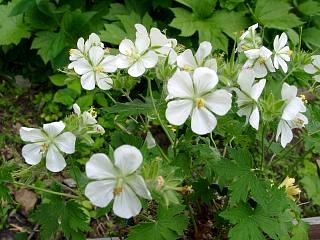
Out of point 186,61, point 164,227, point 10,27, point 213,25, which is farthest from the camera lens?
point 10,27

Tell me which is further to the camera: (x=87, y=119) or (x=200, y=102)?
(x=87, y=119)

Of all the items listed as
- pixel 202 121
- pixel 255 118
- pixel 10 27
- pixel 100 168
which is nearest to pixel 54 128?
pixel 100 168

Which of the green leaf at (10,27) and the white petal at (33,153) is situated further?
the green leaf at (10,27)

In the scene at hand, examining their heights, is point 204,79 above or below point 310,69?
above

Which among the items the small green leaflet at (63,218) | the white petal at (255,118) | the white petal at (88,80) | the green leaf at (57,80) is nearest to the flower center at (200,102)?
the white petal at (255,118)

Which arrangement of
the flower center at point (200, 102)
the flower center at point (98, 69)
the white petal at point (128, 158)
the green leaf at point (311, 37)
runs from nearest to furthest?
1. the white petal at point (128, 158)
2. the flower center at point (200, 102)
3. the flower center at point (98, 69)
4. the green leaf at point (311, 37)

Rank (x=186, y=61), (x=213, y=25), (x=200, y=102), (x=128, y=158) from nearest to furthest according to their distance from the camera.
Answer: (x=128, y=158) < (x=200, y=102) < (x=186, y=61) < (x=213, y=25)

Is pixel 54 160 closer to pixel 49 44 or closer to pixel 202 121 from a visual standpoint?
pixel 202 121

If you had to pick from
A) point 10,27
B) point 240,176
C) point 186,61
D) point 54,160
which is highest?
point 186,61

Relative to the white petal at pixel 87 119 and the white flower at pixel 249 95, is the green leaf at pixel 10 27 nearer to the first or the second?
the white petal at pixel 87 119

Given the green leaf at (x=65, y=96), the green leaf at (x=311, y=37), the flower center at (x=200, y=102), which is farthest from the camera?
the green leaf at (x=311, y=37)
